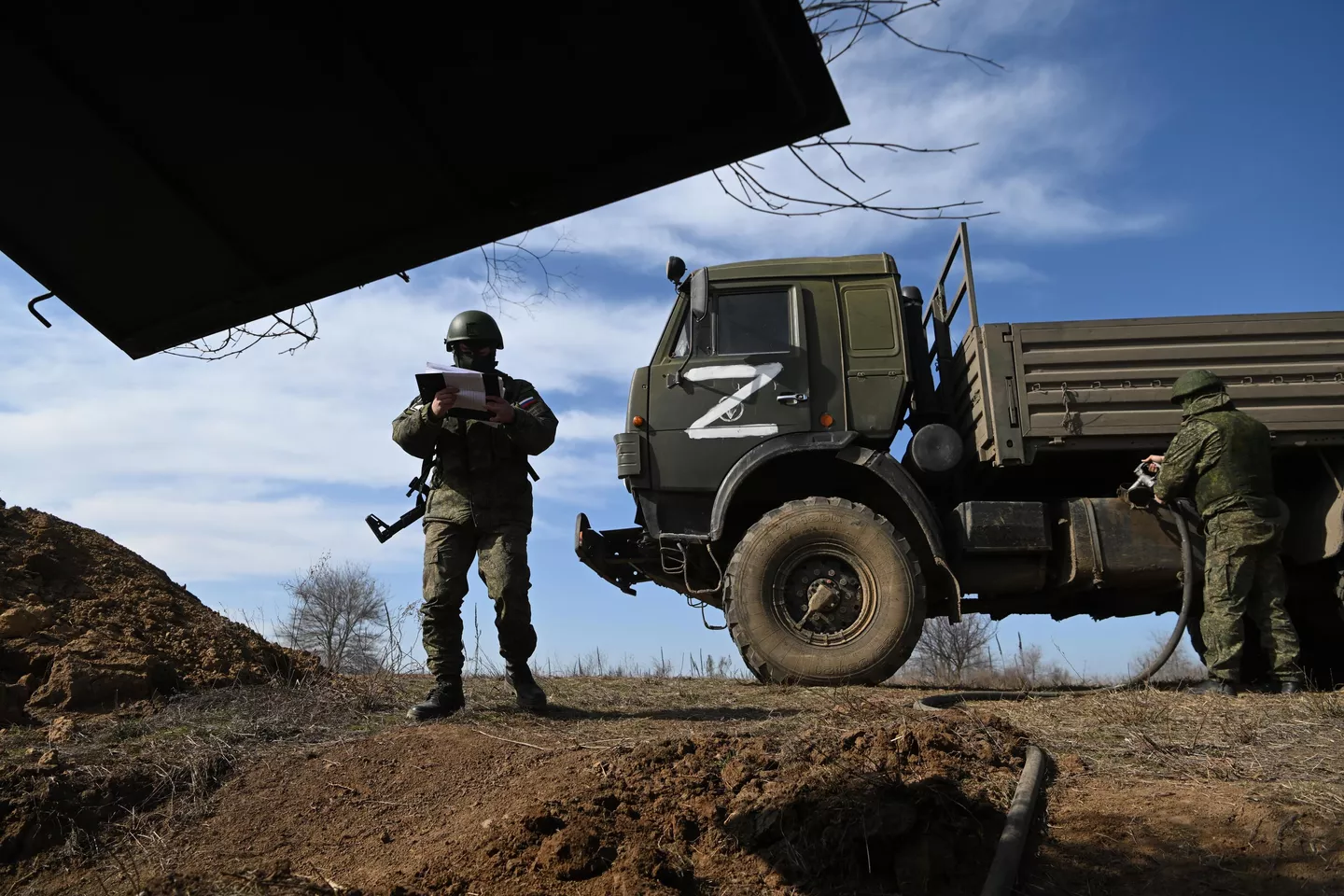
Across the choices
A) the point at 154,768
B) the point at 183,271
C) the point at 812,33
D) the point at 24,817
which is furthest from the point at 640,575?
the point at 812,33

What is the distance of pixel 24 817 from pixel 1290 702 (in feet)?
16.8

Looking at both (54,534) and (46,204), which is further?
(54,534)

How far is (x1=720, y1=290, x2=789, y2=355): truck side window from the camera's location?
5832 millimetres

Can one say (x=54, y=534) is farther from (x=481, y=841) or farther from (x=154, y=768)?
(x=481, y=841)

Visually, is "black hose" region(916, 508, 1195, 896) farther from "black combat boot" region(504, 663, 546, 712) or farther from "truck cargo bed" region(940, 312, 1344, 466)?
"black combat boot" region(504, 663, 546, 712)

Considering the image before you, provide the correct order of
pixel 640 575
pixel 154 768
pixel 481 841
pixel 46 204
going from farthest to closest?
1. pixel 640 575
2. pixel 154 768
3. pixel 481 841
4. pixel 46 204

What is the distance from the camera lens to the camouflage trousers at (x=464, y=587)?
437 cm

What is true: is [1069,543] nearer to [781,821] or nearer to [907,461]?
[907,461]

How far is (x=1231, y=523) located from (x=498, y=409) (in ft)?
12.7

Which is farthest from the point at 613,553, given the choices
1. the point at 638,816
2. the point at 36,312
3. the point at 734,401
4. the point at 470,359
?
the point at 36,312

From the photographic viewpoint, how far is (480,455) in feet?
14.8

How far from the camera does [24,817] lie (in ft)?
9.45

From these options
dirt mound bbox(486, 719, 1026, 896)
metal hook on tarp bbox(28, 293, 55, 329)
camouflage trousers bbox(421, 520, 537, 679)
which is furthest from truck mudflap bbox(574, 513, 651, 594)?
metal hook on tarp bbox(28, 293, 55, 329)

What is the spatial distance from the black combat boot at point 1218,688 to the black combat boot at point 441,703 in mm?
3774
